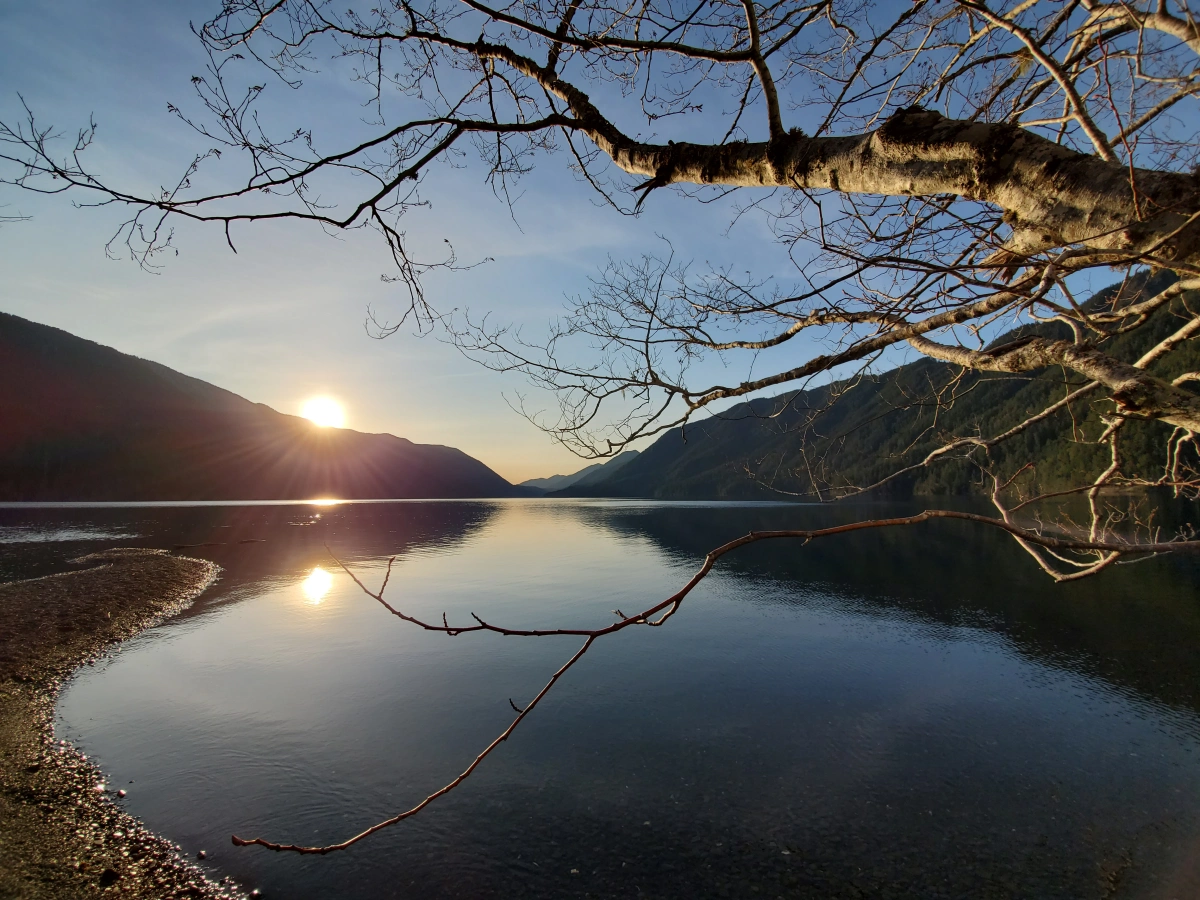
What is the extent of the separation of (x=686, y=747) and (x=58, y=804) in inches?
409

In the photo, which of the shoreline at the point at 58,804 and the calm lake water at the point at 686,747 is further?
the calm lake water at the point at 686,747

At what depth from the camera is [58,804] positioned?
29.3 ft

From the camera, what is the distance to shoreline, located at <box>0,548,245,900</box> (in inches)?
290

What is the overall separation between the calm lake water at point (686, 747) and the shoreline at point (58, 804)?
478 mm

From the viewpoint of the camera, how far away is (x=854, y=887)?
7895 mm

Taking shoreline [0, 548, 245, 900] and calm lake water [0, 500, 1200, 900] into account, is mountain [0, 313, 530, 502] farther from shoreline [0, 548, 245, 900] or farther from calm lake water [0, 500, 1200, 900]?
shoreline [0, 548, 245, 900]

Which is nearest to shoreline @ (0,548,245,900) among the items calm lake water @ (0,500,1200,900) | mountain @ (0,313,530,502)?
calm lake water @ (0,500,1200,900)

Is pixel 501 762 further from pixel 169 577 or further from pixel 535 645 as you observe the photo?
pixel 169 577

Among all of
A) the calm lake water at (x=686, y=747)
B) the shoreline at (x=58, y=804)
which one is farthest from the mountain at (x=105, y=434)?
the shoreline at (x=58, y=804)

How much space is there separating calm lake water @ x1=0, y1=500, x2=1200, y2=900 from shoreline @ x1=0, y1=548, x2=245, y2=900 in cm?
48

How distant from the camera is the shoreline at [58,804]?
736 cm

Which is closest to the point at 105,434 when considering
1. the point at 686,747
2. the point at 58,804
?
the point at 58,804

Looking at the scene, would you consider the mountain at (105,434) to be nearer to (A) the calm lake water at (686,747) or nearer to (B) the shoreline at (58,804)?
(A) the calm lake water at (686,747)

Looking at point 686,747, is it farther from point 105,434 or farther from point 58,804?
point 105,434
